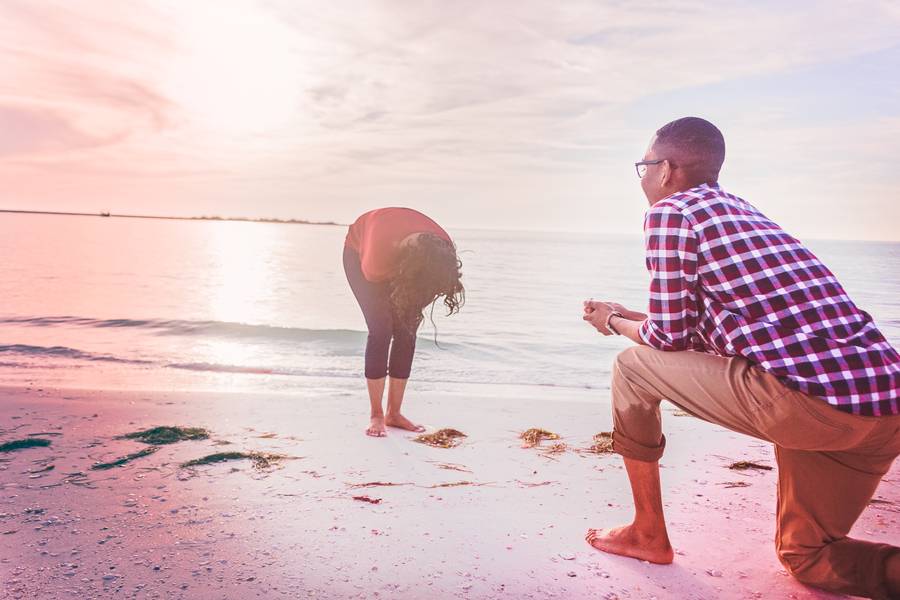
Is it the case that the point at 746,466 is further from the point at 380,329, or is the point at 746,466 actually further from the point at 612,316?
the point at 380,329

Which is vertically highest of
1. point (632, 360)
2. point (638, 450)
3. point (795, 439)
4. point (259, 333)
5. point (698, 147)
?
point (698, 147)

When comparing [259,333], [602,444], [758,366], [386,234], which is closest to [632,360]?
[758,366]

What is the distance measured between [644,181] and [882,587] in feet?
5.54

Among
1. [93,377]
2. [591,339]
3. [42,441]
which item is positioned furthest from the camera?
[591,339]

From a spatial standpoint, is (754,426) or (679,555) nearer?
(754,426)

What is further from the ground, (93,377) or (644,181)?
(644,181)

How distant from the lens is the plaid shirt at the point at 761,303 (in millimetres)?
2242

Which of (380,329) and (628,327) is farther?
(380,329)

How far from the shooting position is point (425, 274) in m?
4.34

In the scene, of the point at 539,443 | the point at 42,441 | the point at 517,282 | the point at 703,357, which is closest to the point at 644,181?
the point at 703,357

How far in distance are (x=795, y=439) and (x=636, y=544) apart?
80 centimetres

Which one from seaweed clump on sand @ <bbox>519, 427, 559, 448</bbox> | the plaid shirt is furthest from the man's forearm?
seaweed clump on sand @ <bbox>519, 427, 559, 448</bbox>

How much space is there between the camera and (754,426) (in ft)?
8.16

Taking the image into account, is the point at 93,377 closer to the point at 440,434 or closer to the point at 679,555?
the point at 440,434
